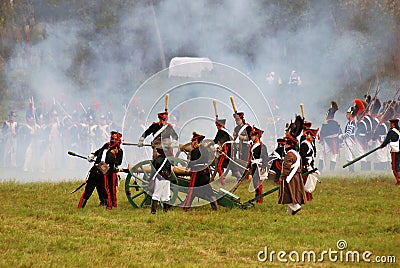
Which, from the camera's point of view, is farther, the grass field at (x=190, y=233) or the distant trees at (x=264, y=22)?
the distant trees at (x=264, y=22)

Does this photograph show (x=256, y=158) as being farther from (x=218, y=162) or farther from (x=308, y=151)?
(x=308, y=151)

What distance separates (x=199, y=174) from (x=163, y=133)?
87 cm

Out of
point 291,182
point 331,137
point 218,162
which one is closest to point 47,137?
point 331,137

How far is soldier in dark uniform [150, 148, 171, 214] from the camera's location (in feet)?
36.7

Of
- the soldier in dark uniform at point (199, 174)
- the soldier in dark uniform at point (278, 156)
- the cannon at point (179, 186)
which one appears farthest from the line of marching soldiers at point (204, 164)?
the soldier in dark uniform at point (278, 156)

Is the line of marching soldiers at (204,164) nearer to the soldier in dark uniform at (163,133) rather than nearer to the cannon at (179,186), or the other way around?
the soldier in dark uniform at (163,133)

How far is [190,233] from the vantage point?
966 cm

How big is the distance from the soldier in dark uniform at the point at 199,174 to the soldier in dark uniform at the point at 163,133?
1.53 feet

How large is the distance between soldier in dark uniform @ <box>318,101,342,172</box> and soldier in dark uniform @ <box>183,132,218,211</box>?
8.33 metres

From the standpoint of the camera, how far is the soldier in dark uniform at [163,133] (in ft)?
37.8

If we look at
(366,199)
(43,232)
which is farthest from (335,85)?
(43,232)

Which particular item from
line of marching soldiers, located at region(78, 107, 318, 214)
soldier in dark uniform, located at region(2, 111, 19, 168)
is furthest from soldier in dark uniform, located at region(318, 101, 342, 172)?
soldier in dark uniform, located at region(2, 111, 19, 168)

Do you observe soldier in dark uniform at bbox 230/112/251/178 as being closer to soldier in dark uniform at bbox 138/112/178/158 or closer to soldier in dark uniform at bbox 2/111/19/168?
soldier in dark uniform at bbox 138/112/178/158

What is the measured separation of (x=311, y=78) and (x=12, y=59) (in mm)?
12786
